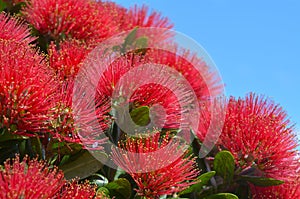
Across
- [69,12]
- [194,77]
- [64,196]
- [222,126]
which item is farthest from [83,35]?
[64,196]

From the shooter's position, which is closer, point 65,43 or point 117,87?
point 117,87

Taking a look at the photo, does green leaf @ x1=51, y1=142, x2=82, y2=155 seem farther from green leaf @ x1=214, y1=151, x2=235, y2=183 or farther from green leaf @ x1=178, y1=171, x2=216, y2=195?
green leaf @ x1=214, y1=151, x2=235, y2=183

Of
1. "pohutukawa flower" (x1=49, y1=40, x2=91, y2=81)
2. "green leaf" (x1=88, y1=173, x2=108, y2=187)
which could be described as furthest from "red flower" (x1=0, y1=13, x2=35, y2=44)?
"green leaf" (x1=88, y1=173, x2=108, y2=187)

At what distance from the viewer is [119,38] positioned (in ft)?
8.93

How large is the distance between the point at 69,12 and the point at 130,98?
61cm

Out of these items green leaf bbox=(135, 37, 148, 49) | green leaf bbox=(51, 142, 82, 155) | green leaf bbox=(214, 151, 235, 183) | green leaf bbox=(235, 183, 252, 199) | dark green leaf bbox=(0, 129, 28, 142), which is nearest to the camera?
dark green leaf bbox=(0, 129, 28, 142)

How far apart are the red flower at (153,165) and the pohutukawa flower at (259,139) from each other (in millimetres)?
315

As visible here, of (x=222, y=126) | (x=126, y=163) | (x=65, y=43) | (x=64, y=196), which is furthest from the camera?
(x=65, y=43)

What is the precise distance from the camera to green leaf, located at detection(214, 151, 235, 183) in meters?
2.24

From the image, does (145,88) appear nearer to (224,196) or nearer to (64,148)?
(64,148)

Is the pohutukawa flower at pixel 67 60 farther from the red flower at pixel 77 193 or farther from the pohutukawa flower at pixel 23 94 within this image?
the red flower at pixel 77 193

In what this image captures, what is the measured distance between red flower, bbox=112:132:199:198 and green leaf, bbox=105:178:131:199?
0.04m

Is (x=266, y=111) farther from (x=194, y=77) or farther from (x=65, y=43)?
(x=65, y=43)

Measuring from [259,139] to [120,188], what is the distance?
1.87ft
